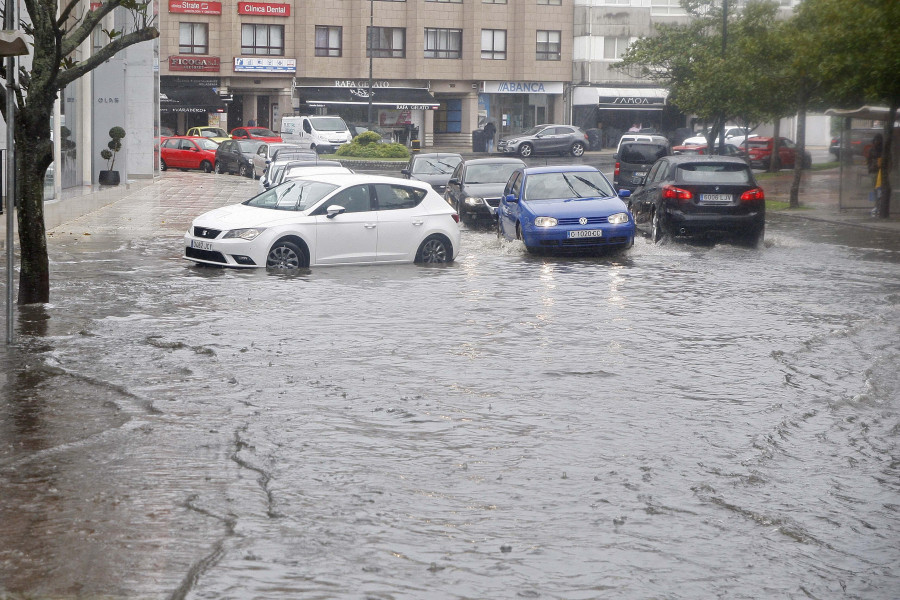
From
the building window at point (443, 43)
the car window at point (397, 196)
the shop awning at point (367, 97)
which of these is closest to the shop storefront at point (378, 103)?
the shop awning at point (367, 97)

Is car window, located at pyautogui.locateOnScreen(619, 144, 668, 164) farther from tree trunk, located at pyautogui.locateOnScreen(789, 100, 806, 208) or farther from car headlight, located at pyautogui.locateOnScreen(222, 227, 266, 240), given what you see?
car headlight, located at pyautogui.locateOnScreen(222, 227, 266, 240)

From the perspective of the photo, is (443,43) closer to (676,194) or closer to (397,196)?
(676,194)

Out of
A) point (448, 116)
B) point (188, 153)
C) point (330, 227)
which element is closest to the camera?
point (330, 227)

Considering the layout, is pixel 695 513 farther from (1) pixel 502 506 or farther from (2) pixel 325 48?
(2) pixel 325 48

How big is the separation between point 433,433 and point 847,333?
6091 millimetres

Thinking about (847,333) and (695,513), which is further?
(847,333)

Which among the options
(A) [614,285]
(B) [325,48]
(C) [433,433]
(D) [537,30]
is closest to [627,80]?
(D) [537,30]

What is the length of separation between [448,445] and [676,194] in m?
14.6

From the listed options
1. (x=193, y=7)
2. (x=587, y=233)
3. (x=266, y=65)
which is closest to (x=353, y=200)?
(x=587, y=233)

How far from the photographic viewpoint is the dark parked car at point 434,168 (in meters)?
32.0

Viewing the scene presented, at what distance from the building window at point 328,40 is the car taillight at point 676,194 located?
5066 centimetres

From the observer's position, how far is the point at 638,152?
1443 inches

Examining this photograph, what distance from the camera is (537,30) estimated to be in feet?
242

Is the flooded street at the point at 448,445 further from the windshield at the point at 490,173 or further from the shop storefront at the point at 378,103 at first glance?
the shop storefront at the point at 378,103
